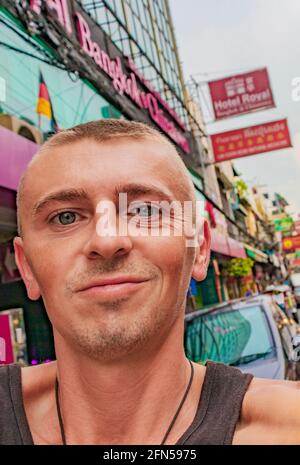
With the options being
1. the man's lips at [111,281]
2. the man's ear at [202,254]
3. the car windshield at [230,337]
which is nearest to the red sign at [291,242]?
the car windshield at [230,337]

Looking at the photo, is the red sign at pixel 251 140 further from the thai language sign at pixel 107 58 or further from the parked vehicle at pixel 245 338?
the parked vehicle at pixel 245 338

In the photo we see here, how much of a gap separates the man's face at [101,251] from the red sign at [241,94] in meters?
10.3

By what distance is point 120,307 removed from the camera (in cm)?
95

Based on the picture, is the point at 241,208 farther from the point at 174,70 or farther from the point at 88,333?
the point at 88,333

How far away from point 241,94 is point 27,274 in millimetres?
10924

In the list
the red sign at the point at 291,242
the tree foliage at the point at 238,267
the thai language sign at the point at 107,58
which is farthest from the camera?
the red sign at the point at 291,242

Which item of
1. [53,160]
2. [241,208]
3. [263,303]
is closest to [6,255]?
[263,303]

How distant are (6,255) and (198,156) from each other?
14.2 m

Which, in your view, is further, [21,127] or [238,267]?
[238,267]

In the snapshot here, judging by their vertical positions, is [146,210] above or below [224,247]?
below

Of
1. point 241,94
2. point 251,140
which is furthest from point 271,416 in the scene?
point 241,94

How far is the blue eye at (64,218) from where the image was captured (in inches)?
41.3

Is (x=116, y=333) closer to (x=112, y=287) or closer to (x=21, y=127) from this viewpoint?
(x=112, y=287)

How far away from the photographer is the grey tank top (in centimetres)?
99
